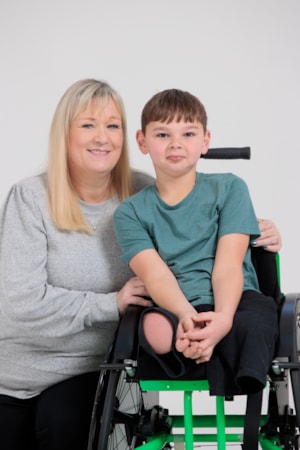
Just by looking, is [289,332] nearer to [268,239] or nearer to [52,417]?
[268,239]

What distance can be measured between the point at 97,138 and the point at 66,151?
0.39ft

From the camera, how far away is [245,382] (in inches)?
82.4

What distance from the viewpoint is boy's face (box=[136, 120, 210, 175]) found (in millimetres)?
2352

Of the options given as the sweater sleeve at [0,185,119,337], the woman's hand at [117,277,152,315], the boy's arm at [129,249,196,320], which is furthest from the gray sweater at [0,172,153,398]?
the boy's arm at [129,249,196,320]

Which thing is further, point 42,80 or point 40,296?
point 42,80

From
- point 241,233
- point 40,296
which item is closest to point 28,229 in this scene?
point 40,296

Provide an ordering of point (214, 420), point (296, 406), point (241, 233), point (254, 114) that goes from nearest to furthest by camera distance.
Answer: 1. point (296, 406)
2. point (241, 233)
3. point (214, 420)
4. point (254, 114)

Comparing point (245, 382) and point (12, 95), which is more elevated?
point (12, 95)

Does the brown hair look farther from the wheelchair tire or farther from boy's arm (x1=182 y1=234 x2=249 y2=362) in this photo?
the wheelchair tire

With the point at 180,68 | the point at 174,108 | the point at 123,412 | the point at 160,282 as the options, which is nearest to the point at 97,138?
the point at 174,108

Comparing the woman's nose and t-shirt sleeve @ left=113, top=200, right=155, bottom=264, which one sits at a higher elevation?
the woman's nose

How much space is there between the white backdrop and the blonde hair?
124 cm

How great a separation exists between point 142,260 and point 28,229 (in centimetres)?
38

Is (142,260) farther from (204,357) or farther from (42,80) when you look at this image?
(42,80)
